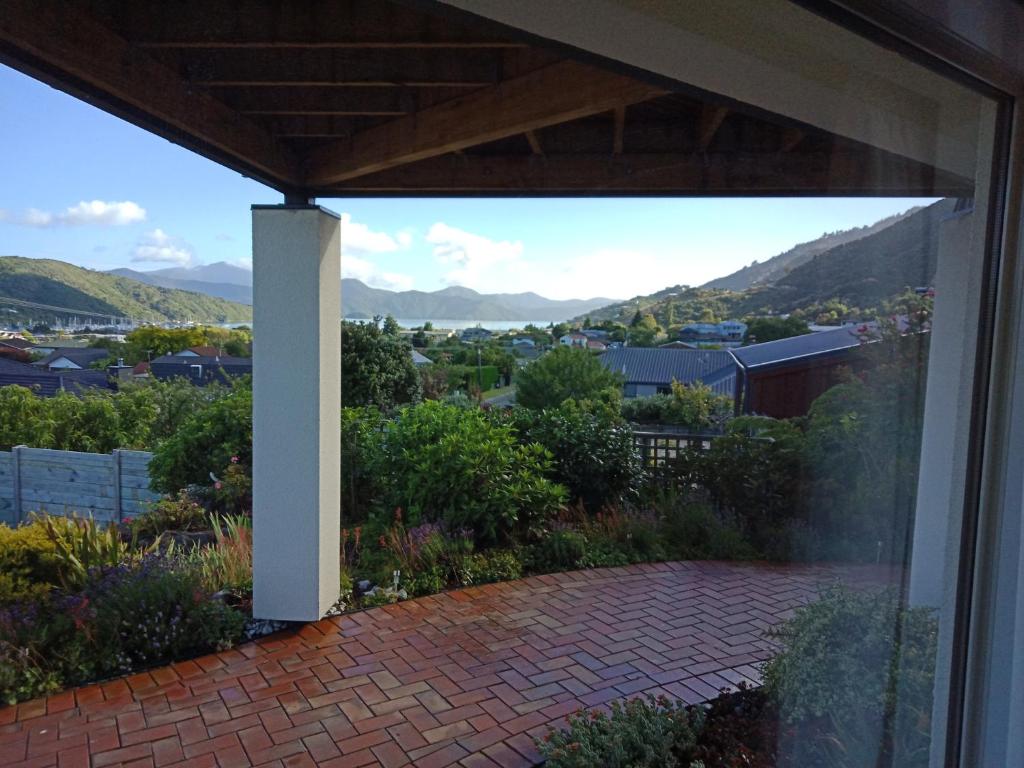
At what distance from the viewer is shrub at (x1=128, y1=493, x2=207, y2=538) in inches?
193

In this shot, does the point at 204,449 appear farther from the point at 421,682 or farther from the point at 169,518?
the point at 421,682

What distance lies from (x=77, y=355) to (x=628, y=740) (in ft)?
11.0

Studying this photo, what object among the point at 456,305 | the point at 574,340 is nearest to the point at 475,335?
the point at 574,340

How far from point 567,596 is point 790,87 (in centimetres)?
328

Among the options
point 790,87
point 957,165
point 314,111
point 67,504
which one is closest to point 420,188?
point 314,111

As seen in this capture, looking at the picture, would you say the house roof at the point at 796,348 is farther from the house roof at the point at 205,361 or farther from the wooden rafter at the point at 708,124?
the house roof at the point at 205,361

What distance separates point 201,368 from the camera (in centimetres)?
631

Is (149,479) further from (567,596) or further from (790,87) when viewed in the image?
(790,87)

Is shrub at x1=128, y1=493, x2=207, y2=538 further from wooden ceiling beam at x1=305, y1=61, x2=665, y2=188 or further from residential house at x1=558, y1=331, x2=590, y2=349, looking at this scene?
residential house at x1=558, y1=331, x2=590, y2=349

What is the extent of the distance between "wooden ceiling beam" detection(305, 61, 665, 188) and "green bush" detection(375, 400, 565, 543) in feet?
6.63

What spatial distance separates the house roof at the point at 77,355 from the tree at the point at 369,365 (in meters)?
2.68

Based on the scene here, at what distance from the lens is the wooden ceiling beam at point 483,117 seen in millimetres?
2076

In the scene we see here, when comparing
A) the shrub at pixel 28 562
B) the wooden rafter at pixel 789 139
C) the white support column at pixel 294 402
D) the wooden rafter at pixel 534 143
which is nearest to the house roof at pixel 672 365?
the wooden rafter at pixel 789 139

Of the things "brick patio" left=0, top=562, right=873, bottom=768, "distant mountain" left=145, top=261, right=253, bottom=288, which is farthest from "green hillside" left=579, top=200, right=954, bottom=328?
"distant mountain" left=145, top=261, right=253, bottom=288
